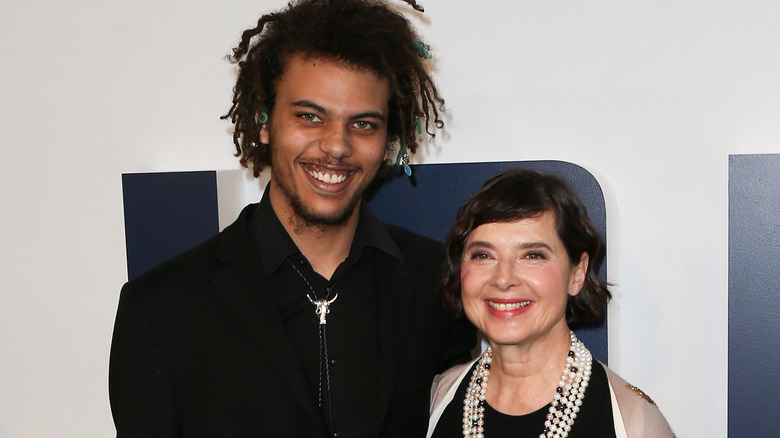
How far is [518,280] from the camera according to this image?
162 centimetres

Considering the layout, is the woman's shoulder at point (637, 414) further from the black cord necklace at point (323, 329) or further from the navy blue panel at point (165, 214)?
the navy blue panel at point (165, 214)

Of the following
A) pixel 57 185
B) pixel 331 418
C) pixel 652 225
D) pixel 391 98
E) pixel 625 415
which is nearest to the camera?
pixel 625 415

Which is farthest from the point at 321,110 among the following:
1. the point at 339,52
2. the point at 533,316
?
the point at 533,316

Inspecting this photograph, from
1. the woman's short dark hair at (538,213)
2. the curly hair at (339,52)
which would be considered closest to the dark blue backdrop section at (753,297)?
the woman's short dark hair at (538,213)

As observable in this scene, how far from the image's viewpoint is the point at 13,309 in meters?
2.73

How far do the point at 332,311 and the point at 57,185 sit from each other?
4.39ft

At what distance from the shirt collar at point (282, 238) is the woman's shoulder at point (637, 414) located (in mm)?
606

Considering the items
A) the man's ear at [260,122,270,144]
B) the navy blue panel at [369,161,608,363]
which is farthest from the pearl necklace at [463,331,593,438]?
the man's ear at [260,122,270,144]

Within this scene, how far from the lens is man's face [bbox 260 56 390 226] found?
1.76m

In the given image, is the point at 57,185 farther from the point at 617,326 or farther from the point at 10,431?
the point at 617,326

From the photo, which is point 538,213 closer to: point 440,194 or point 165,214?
point 440,194

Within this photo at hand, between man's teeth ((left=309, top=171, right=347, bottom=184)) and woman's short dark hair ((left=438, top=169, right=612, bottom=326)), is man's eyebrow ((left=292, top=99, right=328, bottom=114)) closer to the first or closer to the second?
man's teeth ((left=309, top=171, right=347, bottom=184))

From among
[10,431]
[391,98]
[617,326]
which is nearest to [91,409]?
[10,431]

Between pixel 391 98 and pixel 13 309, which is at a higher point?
pixel 391 98
